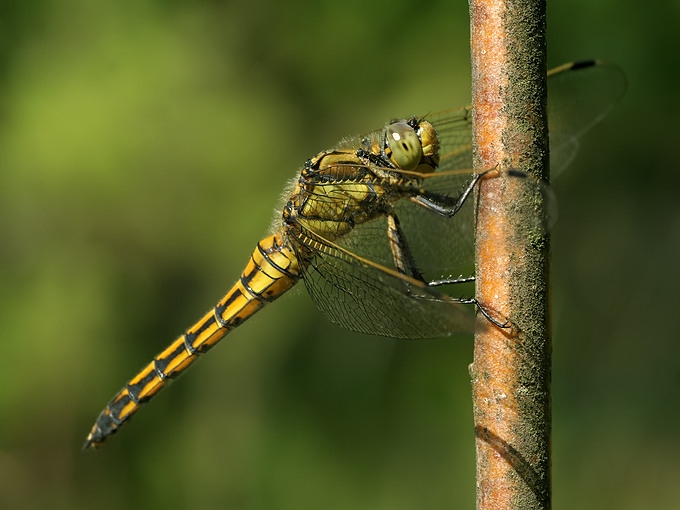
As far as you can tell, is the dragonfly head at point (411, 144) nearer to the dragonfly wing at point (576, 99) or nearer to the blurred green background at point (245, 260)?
the dragonfly wing at point (576, 99)

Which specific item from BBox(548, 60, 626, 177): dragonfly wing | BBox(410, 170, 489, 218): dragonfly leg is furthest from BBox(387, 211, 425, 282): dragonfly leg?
BBox(548, 60, 626, 177): dragonfly wing

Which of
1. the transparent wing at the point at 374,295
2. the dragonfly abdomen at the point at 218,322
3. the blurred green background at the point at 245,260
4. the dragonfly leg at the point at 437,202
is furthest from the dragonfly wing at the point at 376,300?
the blurred green background at the point at 245,260

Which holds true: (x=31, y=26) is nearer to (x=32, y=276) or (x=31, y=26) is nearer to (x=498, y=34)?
(x=32, y=276)

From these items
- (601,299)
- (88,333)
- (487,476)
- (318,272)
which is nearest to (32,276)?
(88,333)

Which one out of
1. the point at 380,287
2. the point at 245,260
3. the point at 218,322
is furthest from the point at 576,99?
the point at 245,260

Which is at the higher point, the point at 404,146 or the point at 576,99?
the point at 576,99

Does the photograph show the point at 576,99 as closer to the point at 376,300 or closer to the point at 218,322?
the point at 376,300
